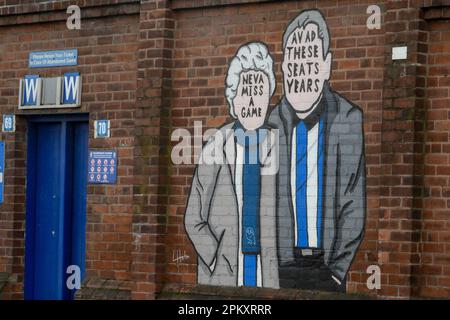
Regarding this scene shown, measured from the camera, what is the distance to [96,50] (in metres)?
13.1

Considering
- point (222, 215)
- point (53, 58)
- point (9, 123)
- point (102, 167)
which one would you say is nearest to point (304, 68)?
point (222, 215)

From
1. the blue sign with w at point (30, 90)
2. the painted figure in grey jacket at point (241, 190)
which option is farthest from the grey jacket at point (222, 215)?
the blue sign with w at point (30, 90)

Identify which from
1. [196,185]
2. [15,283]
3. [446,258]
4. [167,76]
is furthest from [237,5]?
[15,283]

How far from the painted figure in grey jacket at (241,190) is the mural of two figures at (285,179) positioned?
0.01 m

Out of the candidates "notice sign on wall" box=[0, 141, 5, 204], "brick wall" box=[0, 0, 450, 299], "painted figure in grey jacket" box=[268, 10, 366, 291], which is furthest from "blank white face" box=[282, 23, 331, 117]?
"notice sign on wall" box=[0, 141, 5, 204]

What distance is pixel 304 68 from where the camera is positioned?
1143 cm

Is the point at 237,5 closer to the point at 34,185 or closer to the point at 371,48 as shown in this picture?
the point at 371,48

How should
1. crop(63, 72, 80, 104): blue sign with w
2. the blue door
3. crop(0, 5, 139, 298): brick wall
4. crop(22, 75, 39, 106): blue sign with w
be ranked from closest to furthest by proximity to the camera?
1. crop(0, 5, 139, 298): brick wall
2. crop(63, 72, 80, 104): blue sign with w
3. the blue door
4. crop(22, 75, 39, 106): blue sign with w

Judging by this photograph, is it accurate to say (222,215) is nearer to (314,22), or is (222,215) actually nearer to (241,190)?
(241,190)

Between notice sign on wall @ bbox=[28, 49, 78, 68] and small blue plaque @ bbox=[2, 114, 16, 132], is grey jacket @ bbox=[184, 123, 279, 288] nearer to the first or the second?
notice sign on wall @ bbox=[28, 49, 78, 68]

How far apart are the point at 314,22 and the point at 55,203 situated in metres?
4.16

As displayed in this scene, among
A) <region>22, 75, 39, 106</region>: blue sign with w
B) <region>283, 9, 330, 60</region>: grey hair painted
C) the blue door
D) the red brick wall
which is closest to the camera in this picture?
the red brick wall

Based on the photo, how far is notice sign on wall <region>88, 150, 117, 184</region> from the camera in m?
12.9

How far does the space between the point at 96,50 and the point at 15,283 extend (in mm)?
3058
